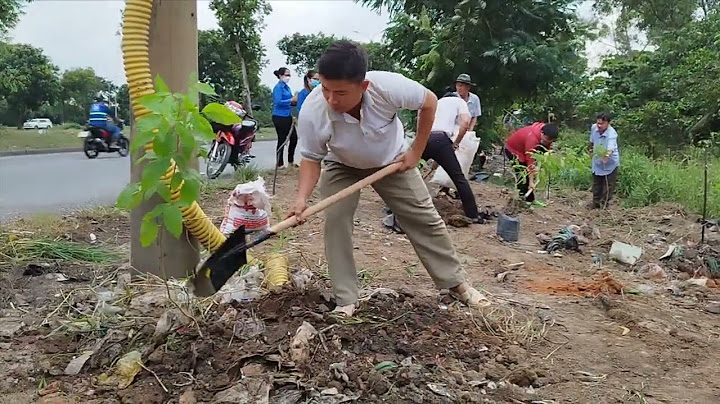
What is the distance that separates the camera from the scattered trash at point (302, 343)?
272cm

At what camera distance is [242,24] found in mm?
26844

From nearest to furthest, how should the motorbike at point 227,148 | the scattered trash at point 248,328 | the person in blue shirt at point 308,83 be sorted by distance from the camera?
the scattered trash at point 248,328
the motorbike at point 227,148
the person in blue shirt at point 308,83

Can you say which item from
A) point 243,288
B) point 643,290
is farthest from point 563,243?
point 243,288

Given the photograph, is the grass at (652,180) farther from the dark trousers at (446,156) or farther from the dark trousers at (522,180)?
the dark trousers at (446,156)

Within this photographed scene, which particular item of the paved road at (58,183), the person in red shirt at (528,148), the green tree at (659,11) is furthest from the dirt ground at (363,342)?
the green tree at (659,11)

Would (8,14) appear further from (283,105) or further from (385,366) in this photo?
(385,366)

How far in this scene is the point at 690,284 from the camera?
493 centimetres

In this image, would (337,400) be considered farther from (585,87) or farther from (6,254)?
(585,87)

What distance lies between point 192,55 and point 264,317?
1.49 meters

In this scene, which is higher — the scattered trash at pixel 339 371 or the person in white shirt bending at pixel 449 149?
the person in white shirt bending at pixel 449 149

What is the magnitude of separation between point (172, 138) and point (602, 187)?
745 centimetres

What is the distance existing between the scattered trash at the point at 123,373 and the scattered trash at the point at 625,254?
429 centimetres

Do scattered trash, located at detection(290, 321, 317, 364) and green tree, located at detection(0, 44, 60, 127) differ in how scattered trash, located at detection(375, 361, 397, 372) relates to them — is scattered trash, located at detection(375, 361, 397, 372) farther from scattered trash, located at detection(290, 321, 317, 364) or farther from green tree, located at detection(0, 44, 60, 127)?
green tree, located at detection(0, 44, 60, 127)

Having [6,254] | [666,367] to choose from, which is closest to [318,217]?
[6,254]
